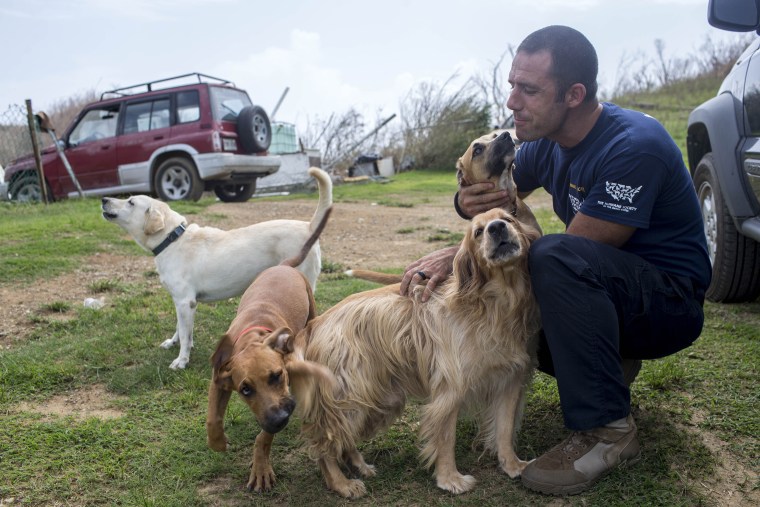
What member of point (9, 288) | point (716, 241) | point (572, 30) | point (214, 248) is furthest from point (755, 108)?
point (9, 288)

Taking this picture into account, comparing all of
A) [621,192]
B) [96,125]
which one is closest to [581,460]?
[621,192]

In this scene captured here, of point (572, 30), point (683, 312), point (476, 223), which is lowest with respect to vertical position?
point (683, 312)

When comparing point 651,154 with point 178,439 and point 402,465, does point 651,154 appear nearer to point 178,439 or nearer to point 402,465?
point 402,465

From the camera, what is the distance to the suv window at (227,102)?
1250 centimetres

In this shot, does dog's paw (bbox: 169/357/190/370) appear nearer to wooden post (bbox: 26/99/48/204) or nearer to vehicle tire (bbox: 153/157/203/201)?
vehicle tire (bbox: 153/157/203/201)

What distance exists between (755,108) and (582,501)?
269cm

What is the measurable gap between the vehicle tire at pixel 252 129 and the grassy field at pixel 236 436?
8.10 metres

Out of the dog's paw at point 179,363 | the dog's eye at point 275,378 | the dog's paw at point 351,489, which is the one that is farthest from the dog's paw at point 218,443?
the dog's paw at point 179,363

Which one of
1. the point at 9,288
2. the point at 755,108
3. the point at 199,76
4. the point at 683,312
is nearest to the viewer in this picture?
the point at 683,312

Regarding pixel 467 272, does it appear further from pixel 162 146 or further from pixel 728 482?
pixel 162 146

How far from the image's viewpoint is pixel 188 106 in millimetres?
12602

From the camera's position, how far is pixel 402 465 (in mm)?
3117

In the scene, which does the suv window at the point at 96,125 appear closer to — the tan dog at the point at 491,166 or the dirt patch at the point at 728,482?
the tan dog at the point at 491,166

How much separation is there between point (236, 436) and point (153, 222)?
215cm
